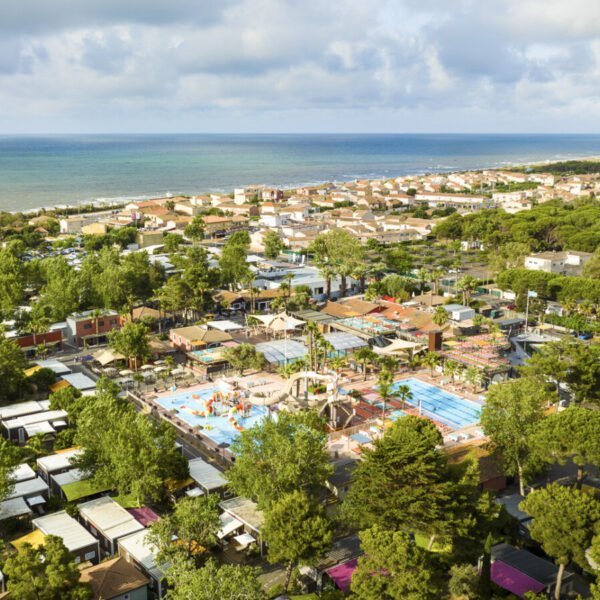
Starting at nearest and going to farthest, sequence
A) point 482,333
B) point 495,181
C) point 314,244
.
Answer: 1. point 482,333
2. point 314,244
3. point 495,181

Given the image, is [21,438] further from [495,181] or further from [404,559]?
[495,181]

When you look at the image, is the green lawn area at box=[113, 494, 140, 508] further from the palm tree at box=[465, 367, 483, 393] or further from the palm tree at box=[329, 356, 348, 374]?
the palm tree at box=[465, 367, 483, 393]

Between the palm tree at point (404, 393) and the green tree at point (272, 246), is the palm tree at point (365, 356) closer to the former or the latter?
the palm tree at point (404, 393)

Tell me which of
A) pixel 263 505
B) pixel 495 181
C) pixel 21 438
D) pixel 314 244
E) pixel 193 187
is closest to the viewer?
pixel 263 505

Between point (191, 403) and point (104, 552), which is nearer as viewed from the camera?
point (104, 552)

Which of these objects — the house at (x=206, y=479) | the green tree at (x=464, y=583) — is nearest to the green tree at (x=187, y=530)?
the house at (x=206, y=479)

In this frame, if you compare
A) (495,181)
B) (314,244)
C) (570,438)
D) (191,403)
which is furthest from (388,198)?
(570,438)

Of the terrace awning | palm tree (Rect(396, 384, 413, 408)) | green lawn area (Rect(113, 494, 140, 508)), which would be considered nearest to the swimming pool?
palm tree (Rect(396, 384, 413, 408))

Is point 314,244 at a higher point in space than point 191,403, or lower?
higher
